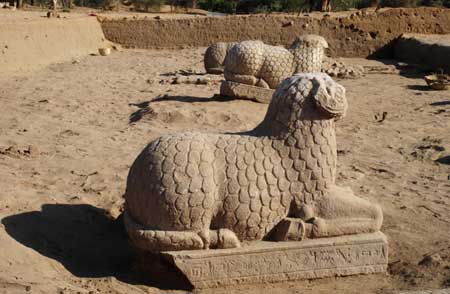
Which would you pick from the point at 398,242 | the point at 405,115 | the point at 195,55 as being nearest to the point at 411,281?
the point at 398,242

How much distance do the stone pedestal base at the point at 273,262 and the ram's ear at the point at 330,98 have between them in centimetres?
86

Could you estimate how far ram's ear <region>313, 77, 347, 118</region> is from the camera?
448 centimetres

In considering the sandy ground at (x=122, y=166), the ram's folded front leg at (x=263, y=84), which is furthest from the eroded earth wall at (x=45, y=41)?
the ram's folded front leg at (x=263, y=84)

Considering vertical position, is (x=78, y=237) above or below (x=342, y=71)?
below

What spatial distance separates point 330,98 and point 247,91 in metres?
5.09

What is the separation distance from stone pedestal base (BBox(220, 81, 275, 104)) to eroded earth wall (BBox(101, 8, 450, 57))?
6944mm

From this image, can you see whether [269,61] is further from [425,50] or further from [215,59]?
[425,50]

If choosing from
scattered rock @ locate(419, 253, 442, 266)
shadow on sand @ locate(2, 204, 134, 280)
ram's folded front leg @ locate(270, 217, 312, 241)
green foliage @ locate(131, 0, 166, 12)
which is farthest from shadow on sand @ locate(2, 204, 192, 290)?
green foliage @ locate(131, 0, 166, 12)

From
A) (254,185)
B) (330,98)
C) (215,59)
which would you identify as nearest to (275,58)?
(215,59)

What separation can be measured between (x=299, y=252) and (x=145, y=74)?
9.05 m

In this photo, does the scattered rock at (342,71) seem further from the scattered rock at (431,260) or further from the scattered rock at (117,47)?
the scattered rock at (431,260)

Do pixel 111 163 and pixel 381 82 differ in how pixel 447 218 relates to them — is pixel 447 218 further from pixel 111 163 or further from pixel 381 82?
pixel 381 82

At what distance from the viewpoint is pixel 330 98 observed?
448cm

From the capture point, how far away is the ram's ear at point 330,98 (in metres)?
A: 4.48
